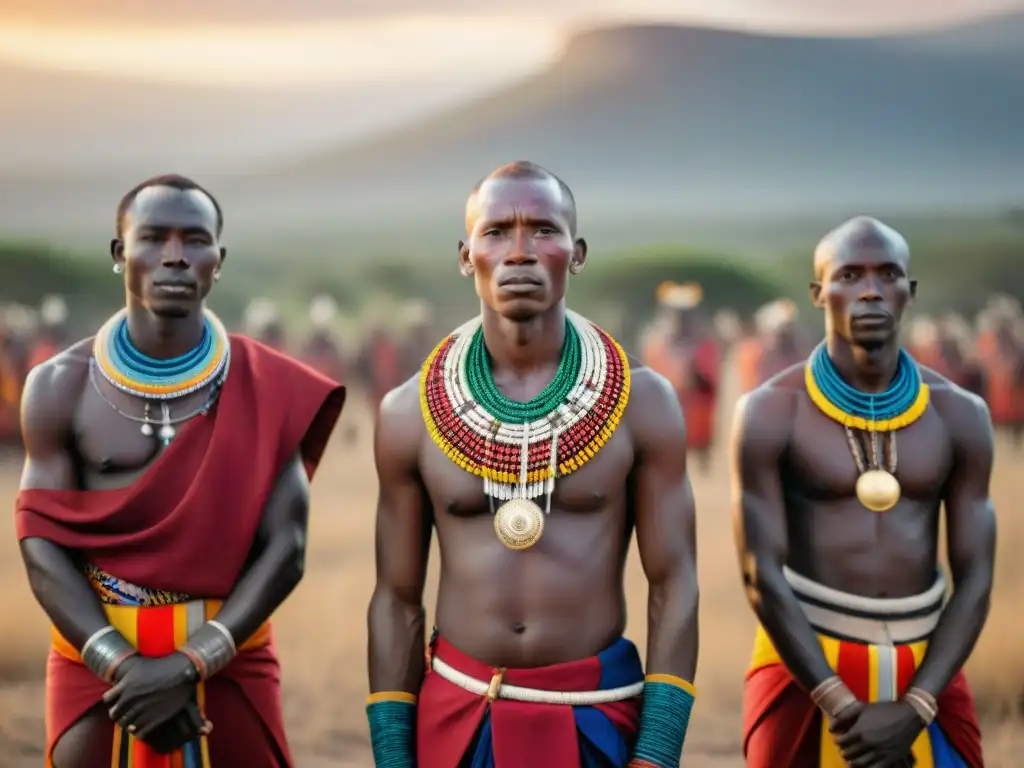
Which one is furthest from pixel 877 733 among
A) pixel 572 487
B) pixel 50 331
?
pixel 50 331

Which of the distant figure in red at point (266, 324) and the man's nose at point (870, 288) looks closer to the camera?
the man's nose at point (870, 288)

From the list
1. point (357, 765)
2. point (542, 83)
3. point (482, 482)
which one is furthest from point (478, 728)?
point (542, 83)

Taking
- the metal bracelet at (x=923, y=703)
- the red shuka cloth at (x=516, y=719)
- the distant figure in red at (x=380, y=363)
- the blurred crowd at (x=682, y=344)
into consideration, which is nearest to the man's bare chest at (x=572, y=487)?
the red shuka cloth at (x=516, y=719)

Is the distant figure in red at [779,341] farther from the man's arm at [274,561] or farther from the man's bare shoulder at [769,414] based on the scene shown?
the man's arm at [274,561]

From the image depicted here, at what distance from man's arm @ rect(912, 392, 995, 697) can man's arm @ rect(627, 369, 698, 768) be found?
0.99 meters

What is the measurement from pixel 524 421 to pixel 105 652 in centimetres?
136

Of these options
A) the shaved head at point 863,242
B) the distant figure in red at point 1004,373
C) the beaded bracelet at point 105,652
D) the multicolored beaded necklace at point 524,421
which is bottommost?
the beaded bracelet at point 105,652

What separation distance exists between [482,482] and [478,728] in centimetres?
65

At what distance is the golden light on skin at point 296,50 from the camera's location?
1269cm

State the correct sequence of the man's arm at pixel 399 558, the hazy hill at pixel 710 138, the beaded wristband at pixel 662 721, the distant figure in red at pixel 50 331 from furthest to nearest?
the hazy hill at pixel 710 138 < the distant figure in red at pixel 50 331 < the man's arm at pixel 399 558 < the beaded wristband at pixel 662 721

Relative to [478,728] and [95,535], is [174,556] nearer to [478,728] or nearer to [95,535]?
[95,535]

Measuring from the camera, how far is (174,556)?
398cm

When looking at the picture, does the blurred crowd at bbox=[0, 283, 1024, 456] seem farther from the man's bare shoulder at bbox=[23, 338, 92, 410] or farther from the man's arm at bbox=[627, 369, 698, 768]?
the man's arm at bbox=[627, 369, 698, 768]

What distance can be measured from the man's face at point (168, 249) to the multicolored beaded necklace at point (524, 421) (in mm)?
763
